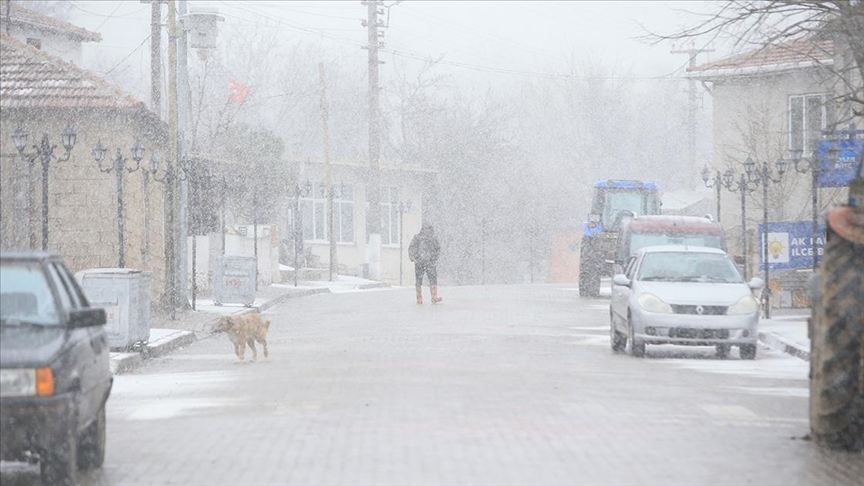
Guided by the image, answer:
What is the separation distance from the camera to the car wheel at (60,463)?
8234 mm

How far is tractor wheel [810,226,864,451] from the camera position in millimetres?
10711

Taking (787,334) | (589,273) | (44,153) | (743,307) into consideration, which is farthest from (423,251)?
(743,307)

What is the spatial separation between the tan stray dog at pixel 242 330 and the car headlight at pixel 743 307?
610 centimetres

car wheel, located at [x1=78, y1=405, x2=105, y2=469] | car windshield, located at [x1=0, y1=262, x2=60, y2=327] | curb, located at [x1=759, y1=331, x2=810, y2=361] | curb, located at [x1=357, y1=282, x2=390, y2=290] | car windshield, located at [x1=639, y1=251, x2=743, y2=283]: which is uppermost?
car windshield, located at [x1=0, y1=262, x2=60, y2=327]

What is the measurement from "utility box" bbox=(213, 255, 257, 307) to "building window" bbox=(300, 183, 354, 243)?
30.3 metres

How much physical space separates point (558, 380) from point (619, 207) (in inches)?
985

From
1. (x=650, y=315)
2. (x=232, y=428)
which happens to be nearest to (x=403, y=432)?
(x=232, y=428)

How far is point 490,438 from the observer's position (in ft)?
36.6

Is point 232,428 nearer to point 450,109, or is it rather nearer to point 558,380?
point 558,380

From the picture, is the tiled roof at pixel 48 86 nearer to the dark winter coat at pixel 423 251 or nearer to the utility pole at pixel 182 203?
the utility pole at pixel 182 203

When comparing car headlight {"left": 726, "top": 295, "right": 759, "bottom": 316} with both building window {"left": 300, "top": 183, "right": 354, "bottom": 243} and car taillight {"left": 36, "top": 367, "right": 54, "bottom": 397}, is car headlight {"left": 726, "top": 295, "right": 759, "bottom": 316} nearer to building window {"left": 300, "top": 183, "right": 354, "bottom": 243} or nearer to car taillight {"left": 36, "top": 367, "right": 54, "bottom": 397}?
car taillight {"left": 36, "top": 367, "right": 54, "bottom": 397}

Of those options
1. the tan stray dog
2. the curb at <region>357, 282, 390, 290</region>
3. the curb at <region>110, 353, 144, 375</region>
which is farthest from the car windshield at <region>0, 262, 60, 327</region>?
the curb at <region>357, 282, 390, 290</region>

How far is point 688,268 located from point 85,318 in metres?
13.3

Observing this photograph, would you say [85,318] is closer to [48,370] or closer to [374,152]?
[48,370]
